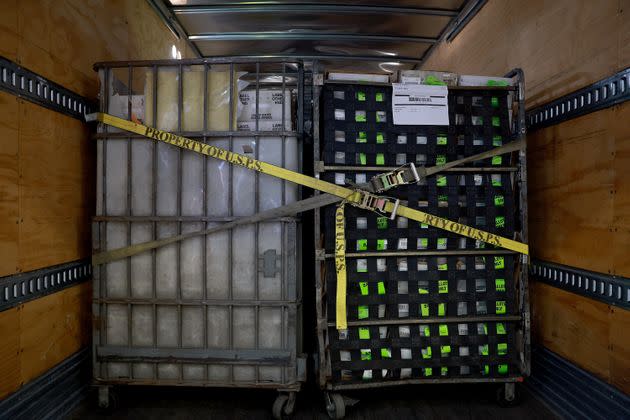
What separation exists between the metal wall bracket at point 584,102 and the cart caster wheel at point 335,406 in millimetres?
2660

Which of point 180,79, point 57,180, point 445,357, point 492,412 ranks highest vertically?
point 180,79

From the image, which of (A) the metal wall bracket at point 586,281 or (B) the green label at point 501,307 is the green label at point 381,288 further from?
(A) the metal wall bracket at point 586,281

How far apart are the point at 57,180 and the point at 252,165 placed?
138 centimetres

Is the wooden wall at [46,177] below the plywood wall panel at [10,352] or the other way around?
the other way around

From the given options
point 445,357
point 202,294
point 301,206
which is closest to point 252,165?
point 301,206

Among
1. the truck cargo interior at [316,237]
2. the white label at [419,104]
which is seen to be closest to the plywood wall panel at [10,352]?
the truck cargo interior at [316,237]

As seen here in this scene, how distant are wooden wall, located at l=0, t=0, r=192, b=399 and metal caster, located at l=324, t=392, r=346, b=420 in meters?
1.92

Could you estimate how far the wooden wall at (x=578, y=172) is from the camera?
2.26 m

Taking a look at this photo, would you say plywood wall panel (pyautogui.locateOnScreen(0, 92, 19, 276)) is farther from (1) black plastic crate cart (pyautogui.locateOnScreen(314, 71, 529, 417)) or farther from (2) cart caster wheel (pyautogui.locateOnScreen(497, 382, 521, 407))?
(2) cart caster wheel (pyautogui.locateOnScreen(497, 382, 521, 407))

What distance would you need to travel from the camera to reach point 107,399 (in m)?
2.62

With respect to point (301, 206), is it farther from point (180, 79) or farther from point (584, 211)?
point (584, 211)

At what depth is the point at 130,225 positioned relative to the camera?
105 inches

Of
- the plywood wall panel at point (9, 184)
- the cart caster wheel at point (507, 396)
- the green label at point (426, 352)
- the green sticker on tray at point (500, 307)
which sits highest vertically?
the plywood wall panel at point (9, 184)

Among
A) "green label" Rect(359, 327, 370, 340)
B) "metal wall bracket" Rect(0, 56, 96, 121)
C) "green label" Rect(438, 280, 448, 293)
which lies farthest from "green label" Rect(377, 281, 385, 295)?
"metal wall bracket" Rect(0, 56, 96, 121)
